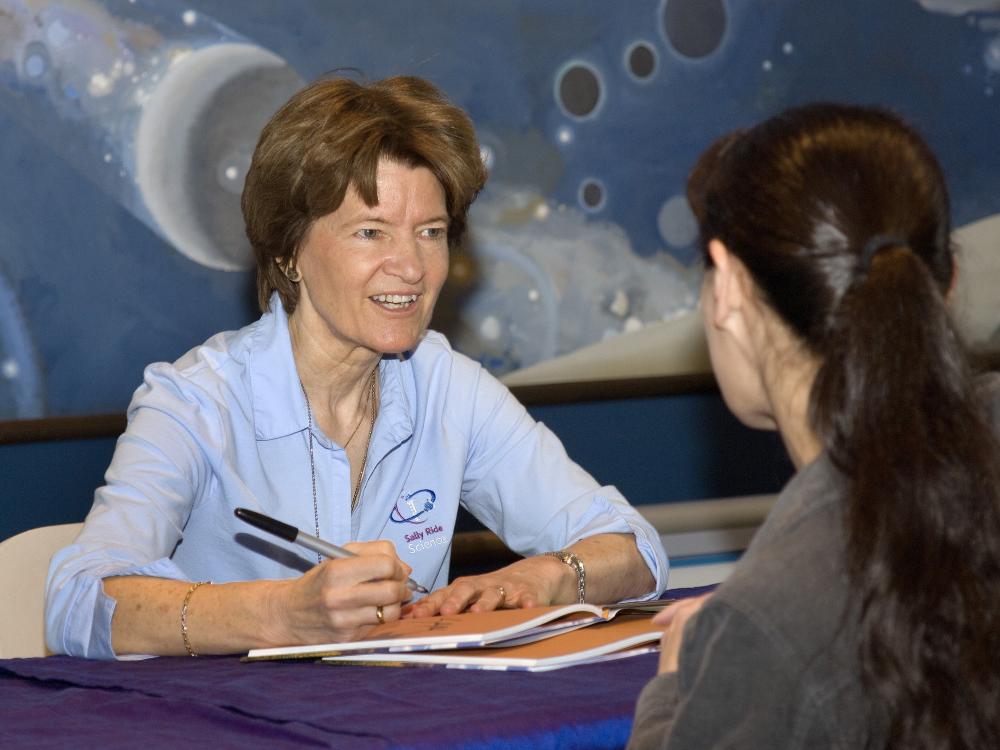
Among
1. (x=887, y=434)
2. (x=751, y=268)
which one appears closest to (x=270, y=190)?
(x=751, y=268)

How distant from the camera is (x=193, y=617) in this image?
1.65m

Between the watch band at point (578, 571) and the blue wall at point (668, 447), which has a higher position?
the watch band at point (578, 571)

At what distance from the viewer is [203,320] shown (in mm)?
3006

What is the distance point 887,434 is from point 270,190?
1.40 m

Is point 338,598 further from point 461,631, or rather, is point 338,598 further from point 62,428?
point 62,428

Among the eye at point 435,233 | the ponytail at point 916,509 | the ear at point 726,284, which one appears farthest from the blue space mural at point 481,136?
the ponytail at point 916,509

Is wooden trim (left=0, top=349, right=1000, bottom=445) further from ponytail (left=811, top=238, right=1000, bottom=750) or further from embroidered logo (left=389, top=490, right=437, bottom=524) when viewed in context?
ponytail (left=811, top=238, right=1000, bottom=750)

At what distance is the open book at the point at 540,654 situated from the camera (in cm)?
145

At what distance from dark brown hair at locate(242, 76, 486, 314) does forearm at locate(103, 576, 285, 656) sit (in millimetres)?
682

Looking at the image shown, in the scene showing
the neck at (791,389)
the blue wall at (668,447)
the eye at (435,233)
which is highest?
the eye at (435,233)

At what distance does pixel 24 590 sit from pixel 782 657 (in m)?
1.38

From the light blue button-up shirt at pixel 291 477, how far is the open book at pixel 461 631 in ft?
0.98

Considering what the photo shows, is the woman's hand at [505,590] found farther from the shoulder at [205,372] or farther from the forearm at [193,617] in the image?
the shoulder at [205,372]

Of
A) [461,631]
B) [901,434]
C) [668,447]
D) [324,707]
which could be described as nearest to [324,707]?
[324,707]
